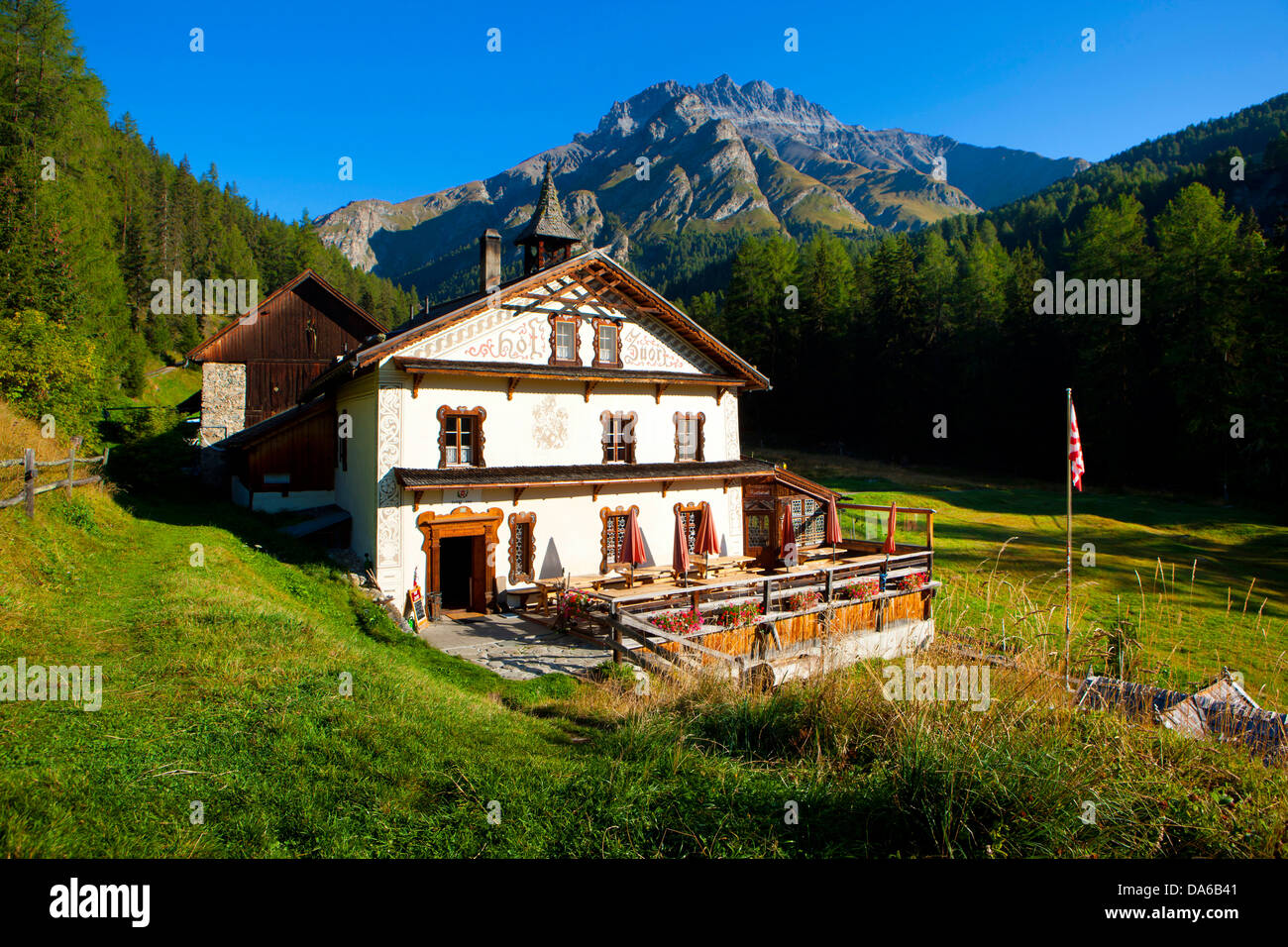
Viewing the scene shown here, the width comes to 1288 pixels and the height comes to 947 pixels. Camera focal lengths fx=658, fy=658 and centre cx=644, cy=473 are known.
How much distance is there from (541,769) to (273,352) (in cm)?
3584

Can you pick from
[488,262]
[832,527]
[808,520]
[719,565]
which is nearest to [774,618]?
[719,565]

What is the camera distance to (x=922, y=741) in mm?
5500

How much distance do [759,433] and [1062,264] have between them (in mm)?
45132

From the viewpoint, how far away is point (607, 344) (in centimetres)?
2119

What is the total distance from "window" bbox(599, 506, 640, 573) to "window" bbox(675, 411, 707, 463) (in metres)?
2.99

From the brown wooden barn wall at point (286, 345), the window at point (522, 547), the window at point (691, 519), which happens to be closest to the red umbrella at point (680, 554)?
the window at point (691, 519)

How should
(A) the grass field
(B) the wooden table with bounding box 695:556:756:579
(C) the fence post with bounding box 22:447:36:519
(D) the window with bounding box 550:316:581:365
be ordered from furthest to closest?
(D) the window with bounding box 550:316:581:365 < (B) the wooden table with bounding box 695:556:756:579 < (C) the fence post with bounding box 22:447:36:519 < (A) the grass field

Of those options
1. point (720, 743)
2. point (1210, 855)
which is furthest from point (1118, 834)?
point (720, 743)

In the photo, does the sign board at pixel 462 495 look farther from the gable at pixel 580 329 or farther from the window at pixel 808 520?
the window at pixel 808 520

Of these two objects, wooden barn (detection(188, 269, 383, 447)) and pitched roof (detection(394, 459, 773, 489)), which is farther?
wooden barn (detection(188, 269, 383, 447))

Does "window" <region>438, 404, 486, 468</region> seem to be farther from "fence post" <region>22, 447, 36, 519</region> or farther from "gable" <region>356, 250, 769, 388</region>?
"fence post" <region>22, 447, 36, 519</region>

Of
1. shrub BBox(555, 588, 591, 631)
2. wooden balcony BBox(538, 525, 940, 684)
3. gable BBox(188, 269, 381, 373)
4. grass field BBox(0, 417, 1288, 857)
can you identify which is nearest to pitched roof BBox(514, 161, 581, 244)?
wooden balcony BBox(538, 525, 940, 684)

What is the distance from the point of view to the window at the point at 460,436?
18438mm

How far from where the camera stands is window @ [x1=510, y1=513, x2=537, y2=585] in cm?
1925
